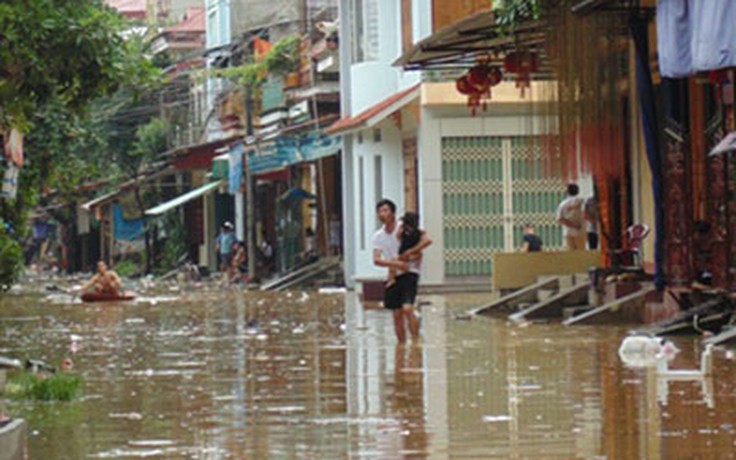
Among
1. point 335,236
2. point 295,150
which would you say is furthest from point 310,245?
point 295,150

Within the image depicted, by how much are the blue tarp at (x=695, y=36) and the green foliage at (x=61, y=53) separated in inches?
213

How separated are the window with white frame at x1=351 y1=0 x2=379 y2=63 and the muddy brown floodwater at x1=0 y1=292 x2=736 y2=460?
16.8 meters

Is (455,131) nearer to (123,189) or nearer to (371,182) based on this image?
(371,182)

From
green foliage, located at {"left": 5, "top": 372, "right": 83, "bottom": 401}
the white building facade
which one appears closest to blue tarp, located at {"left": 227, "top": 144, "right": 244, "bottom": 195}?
the white building facade

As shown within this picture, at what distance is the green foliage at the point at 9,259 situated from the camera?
2666cm

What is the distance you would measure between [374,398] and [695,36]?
574 centimetres

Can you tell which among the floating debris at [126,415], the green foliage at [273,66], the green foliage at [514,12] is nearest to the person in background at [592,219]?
Result: the green foliage at [514,12]

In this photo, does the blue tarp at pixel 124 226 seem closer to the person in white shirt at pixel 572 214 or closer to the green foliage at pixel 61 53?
the person in white shirt at pixel 572 214

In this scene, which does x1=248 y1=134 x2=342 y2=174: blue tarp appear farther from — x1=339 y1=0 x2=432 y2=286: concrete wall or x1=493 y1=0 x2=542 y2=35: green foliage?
x1=493 y1=0 x2=542 y2=35: green foliage

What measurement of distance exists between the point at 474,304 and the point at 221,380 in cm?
1513

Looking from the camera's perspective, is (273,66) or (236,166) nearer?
(273,66)

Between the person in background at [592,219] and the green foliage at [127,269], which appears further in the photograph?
the green foliage at [127,269]

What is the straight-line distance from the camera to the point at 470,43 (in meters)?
25.3

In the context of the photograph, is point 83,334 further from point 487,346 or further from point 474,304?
point 474,304
